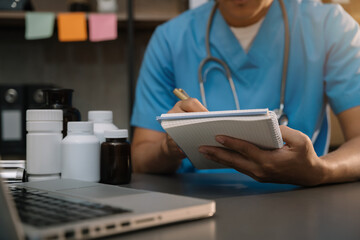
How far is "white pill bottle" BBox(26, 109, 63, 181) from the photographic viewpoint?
25.4 inches

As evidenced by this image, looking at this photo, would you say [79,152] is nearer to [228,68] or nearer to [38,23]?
[228,68]

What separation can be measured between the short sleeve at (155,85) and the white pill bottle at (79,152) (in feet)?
1.41

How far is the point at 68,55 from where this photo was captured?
6.68 ft

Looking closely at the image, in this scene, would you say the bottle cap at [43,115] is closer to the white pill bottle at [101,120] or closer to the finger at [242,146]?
the white pill bottle at [101,120]

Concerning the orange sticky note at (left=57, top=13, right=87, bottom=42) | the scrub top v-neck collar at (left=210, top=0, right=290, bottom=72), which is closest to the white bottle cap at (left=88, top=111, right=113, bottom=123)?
the scrub top v-neck collar at (left=210, top=0, right=290, bottom=72)

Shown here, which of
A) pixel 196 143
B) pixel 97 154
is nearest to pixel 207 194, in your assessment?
pixel 196 143

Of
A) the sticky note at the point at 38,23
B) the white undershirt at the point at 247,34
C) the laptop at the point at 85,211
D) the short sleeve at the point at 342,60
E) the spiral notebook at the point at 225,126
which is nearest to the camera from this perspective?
the laptop at the point at 85,211

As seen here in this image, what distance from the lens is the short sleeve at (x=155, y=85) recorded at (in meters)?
1.10

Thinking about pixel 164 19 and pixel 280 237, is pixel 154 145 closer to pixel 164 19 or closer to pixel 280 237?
pixel 280 237

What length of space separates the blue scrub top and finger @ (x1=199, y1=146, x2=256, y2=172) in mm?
423

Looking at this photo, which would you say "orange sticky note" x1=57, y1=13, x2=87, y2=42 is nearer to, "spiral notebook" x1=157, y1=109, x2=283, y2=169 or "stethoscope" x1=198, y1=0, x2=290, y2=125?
"stethoscope" x1=198, y1=0, x2=290, y2=125

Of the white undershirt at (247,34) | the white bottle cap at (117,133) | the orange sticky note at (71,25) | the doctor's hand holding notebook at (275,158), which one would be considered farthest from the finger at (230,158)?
the orange sticky note at (71,25)

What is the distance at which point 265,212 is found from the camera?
1.56 ft

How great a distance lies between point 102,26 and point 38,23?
276 mm
